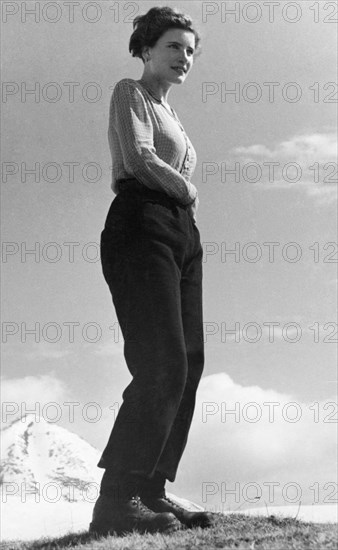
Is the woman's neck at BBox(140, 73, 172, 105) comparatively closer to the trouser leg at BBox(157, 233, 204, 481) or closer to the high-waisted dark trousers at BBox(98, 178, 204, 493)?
the high-waisted dark trousers at BBox(98, 178, 204, 493)

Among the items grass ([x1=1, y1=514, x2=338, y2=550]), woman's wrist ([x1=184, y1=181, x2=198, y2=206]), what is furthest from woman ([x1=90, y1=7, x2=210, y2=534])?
grass ([x1=1, y1=514, x2=338, y2=550])

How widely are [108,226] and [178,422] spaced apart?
1.07 metres

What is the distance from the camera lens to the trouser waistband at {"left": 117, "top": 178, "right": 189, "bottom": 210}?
12.7 feet

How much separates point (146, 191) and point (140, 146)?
23 cm

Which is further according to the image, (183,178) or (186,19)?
Result: (186,19)

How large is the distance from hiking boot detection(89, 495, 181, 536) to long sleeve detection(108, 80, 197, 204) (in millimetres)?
1525

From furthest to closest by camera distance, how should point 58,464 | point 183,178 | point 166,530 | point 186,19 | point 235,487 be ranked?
point 58,464 < point 235,487 < point 186,19 < point 183,178 < point 166,530

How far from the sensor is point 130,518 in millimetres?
3664

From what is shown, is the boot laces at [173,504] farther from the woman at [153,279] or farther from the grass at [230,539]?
the grass at [230,539]

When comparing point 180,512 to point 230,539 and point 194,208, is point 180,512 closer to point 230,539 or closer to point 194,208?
point 230,539

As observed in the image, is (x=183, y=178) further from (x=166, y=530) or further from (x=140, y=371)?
(x=166, y=530)

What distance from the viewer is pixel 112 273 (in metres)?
3.92

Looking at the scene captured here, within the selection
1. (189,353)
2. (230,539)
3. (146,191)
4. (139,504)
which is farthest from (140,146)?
(230,539)

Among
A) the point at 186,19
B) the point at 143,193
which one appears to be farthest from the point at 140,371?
the point at 186,19
